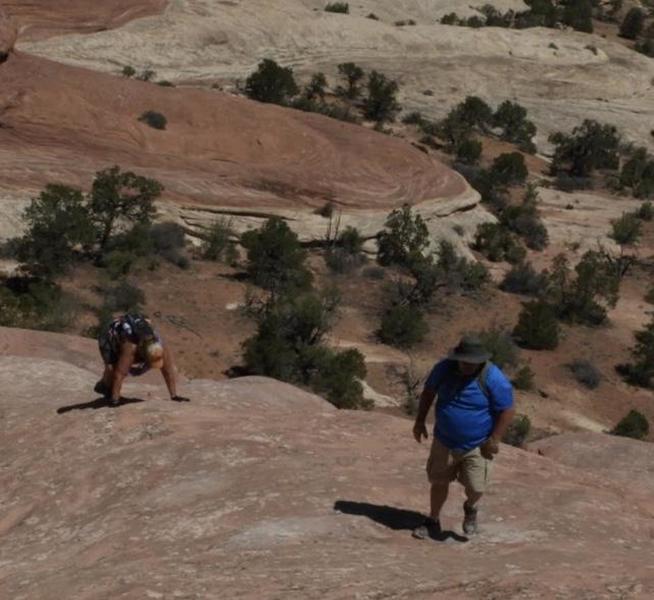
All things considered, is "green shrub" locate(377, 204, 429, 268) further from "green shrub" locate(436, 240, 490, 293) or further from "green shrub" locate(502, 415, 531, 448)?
"green shrub" locate(502, 415, 531, 448)

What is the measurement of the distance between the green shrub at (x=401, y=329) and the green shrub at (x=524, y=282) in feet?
18.7

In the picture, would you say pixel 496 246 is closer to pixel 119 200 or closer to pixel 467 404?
pixel 119 200

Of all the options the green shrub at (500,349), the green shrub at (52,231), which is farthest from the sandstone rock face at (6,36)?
the green shrub at (500,349)

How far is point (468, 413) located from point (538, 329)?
62.7ft

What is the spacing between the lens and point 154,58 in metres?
37.5

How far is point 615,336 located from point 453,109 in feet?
55.9

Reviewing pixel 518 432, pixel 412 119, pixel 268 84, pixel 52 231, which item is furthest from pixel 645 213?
Result: pixel 52 231

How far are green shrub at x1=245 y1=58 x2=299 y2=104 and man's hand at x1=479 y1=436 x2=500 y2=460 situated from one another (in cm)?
3180

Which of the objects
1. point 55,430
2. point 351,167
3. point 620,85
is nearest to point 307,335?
point 351,167

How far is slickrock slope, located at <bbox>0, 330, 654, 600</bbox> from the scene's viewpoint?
19.1 ft

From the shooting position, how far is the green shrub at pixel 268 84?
37.3m

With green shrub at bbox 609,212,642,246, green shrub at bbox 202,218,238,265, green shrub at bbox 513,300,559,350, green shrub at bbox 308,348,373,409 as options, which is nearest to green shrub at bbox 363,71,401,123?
green shrub at bbox 609,212,642,246

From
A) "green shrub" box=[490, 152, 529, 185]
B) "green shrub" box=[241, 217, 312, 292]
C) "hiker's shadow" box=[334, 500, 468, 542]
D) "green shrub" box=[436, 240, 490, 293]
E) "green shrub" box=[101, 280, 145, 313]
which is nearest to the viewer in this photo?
"hiker's shadow" box=[334, 500, 468, 542]

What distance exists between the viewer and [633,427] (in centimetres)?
2061
